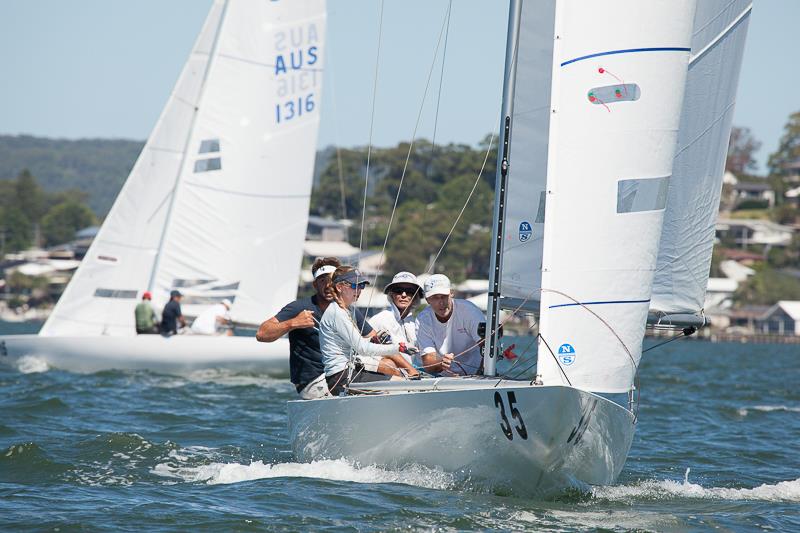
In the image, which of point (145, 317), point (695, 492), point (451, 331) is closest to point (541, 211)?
point (451, 331)

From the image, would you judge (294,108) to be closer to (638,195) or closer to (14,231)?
(638,195)

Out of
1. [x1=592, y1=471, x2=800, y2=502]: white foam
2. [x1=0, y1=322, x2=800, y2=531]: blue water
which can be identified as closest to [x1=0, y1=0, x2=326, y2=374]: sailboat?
[x1=0, y1=322, x2=800, y2=531]: blue water

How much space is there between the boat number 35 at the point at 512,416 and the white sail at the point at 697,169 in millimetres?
2547

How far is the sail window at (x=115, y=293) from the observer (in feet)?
63.1

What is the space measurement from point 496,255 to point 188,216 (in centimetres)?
→ 1250

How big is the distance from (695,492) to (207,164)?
12625mm

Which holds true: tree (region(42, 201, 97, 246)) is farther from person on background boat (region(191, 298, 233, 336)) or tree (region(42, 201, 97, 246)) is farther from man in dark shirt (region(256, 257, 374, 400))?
man in dark shirt (region(256, 257, 374, 400))

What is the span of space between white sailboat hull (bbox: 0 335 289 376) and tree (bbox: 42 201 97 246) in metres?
96.5

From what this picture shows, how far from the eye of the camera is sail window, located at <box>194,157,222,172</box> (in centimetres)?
1936

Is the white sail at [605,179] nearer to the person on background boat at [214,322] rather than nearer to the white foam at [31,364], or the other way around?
the person on background boat at [214,322]

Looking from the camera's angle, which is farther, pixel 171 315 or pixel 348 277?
pixel 171 315

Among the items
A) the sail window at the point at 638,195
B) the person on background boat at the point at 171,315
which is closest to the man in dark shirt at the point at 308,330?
the sail window at the point at 638,195

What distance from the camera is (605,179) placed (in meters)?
6.98

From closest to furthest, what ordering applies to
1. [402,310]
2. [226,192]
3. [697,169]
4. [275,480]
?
[275,480] < [402,310] < [697,169] < [226,192]
